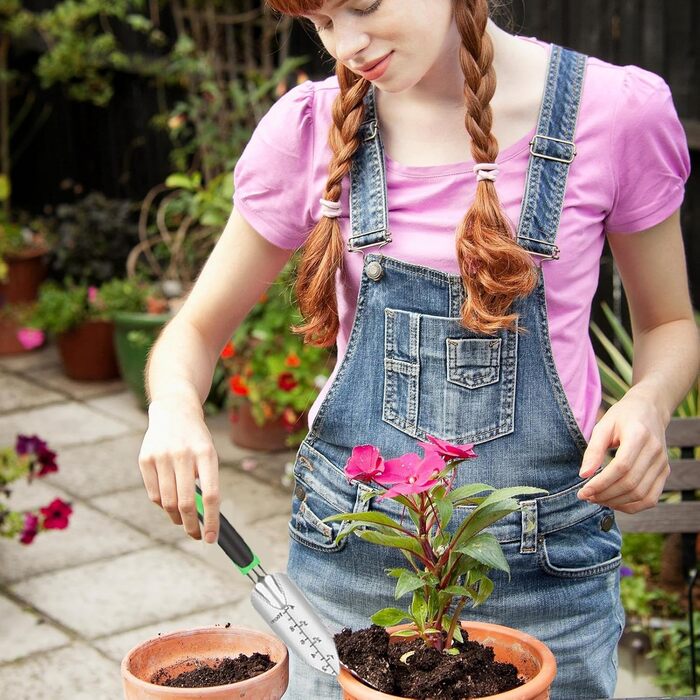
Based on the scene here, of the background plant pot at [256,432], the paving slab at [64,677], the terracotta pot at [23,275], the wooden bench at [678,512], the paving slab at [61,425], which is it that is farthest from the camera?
the terracotta pot at [23,275]

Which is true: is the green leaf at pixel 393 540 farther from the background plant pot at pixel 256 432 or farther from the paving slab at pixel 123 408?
the paving slab at pixel 123 408

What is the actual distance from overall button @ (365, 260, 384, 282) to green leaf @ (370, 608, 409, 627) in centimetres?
46

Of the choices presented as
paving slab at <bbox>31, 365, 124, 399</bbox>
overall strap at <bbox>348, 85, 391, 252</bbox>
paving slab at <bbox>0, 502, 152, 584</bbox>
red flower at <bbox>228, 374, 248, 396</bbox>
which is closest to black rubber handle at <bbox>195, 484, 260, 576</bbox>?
overall strap at <bbox>348, 85, 391, 252</bbox>

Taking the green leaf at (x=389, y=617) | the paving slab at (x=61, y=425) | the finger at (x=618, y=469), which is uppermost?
the finger at (x=618, y=469)

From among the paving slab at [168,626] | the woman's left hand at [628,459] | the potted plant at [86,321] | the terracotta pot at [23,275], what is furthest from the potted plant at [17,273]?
the woman's left hand at [628,459]

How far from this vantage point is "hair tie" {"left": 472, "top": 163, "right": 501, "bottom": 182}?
1.52 m

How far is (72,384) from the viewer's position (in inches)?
247

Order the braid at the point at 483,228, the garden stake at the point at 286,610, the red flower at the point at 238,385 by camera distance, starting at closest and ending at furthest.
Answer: the garden stake at the point at 286,610 < the braid at the point at 483,228 < the red flower at the point at 238,385

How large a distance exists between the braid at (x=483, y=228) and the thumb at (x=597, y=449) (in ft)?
0.67

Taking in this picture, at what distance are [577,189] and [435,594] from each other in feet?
1.84

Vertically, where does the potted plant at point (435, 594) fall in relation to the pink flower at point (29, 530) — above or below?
above

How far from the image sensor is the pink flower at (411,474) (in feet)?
3.90

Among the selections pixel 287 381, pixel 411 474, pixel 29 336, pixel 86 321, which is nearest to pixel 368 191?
pixel 411 474

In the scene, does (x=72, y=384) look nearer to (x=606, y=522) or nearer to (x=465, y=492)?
(x=606, y=522)
